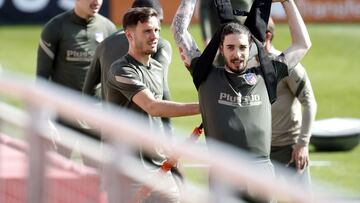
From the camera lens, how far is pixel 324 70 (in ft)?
66.8

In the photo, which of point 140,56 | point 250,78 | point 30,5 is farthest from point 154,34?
point 30,5

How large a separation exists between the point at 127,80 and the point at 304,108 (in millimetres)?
1970

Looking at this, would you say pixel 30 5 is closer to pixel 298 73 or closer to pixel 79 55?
pixel 79 55

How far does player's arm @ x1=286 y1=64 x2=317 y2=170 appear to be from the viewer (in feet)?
28.7

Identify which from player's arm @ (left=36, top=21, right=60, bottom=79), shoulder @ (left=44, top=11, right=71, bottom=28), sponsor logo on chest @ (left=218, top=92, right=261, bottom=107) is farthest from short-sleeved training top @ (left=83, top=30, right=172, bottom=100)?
sponsor logo on chest @ (left=218, top=92, right=261, bottom=107)

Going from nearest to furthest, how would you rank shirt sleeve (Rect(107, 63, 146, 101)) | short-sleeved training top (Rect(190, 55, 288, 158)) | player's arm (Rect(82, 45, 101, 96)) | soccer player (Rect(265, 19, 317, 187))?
short-sleeved training top (Rect(190, 55, 288, 158))
shirt sleeve (Rect(107, 63, 146, 101))
player's arm (Rect(82, 45, 101, 96))
soccer player (Rect(265, 19, 317, 187))

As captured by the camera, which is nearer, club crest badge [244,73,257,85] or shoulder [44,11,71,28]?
club crest badge [244,73,257,85]

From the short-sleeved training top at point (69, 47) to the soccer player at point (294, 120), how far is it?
5.79ft

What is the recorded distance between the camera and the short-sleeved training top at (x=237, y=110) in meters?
6.79

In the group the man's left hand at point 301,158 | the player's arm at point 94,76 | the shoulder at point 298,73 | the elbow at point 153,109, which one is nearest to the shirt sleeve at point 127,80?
the elbow at point 153,109

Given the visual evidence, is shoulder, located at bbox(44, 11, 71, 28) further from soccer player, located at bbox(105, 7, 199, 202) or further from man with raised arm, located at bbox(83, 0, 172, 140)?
soccer player, located at bbox(105, 7, 199, 202)

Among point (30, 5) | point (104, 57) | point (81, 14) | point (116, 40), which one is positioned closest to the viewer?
point (104, 57)

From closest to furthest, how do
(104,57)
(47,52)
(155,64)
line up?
1. (155,64)
2. (104,57)
3. (47,52)

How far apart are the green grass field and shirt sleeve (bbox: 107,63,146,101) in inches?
181
